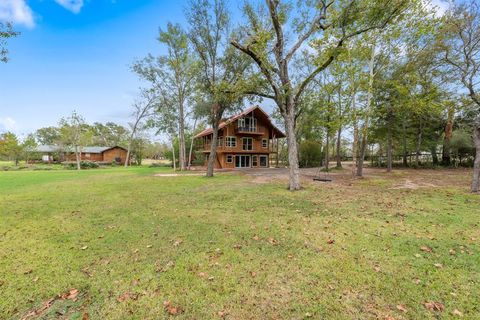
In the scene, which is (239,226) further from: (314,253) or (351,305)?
(351,305)

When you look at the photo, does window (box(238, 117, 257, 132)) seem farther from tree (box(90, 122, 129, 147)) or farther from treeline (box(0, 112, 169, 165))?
tree (box(90, 122, 129, 147))

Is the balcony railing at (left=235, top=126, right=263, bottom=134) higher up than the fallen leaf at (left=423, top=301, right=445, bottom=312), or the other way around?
the balcony railing at (left=235, top=126, right=263, bottom=134)

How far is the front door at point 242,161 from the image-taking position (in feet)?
96.7

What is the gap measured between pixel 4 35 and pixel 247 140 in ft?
81.0

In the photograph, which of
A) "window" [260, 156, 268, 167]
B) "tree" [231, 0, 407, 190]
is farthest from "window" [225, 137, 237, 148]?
"tree" [231, 0, 407, 190]

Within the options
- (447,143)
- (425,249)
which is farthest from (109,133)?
(425,249)

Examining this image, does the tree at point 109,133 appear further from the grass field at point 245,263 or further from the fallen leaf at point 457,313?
the fallen leaf at point 457,313

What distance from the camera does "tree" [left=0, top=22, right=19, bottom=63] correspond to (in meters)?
6.07

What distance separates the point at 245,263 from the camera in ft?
12.3

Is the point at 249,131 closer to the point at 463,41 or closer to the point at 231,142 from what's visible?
the point at 231,142

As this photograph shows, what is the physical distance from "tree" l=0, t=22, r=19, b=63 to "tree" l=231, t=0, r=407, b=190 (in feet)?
25.0

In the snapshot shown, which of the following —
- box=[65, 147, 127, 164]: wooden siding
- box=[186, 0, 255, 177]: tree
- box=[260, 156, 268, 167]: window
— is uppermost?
box=[186, 0, 255, 177]: tree

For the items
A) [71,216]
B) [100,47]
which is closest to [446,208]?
[71,216]

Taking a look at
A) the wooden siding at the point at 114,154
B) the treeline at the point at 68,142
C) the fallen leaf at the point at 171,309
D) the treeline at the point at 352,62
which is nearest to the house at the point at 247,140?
the treeline at the point at 352,62
